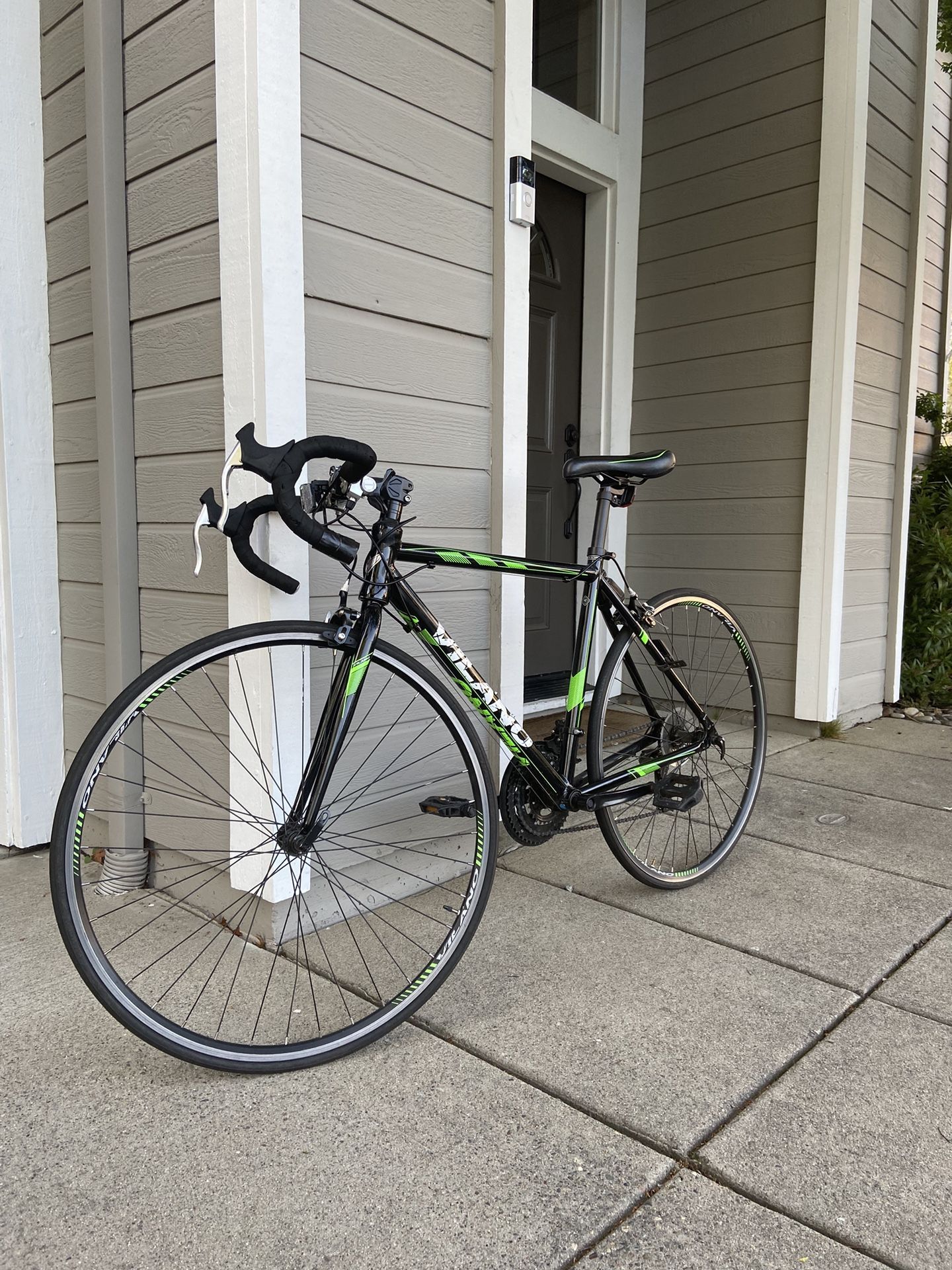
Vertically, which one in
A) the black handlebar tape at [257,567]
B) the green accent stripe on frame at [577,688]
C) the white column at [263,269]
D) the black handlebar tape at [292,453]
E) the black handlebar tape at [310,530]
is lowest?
the green accent stripe on frame at [577,688]

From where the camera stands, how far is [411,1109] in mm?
1466

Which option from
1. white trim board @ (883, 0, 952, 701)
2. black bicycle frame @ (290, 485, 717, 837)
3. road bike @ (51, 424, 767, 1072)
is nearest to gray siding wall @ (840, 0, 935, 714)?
white trim board @ (883, 0, 952, 701)

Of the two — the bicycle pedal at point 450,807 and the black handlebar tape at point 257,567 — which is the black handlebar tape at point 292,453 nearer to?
the black handlebar tape at point 257,567

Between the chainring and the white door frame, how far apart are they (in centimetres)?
155

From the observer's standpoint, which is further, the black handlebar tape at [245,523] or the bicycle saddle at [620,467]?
the bicycle saddle at [620,467]

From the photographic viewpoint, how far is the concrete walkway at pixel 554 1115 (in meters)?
1.20

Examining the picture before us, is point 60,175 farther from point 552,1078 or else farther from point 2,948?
point 552,1078

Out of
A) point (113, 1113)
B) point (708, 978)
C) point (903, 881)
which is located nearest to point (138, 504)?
point (113, 1113)

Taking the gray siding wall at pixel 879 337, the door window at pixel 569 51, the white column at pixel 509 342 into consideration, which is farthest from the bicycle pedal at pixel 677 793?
the door window at pixel 569 51

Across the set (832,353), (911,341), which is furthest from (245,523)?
(911,341)

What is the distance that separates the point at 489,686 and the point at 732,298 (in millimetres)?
2738

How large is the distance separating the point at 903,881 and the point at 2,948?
2233 millimetres

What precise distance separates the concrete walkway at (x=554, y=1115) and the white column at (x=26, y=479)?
0.40 metres

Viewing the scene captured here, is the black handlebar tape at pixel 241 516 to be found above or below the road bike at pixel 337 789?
above
